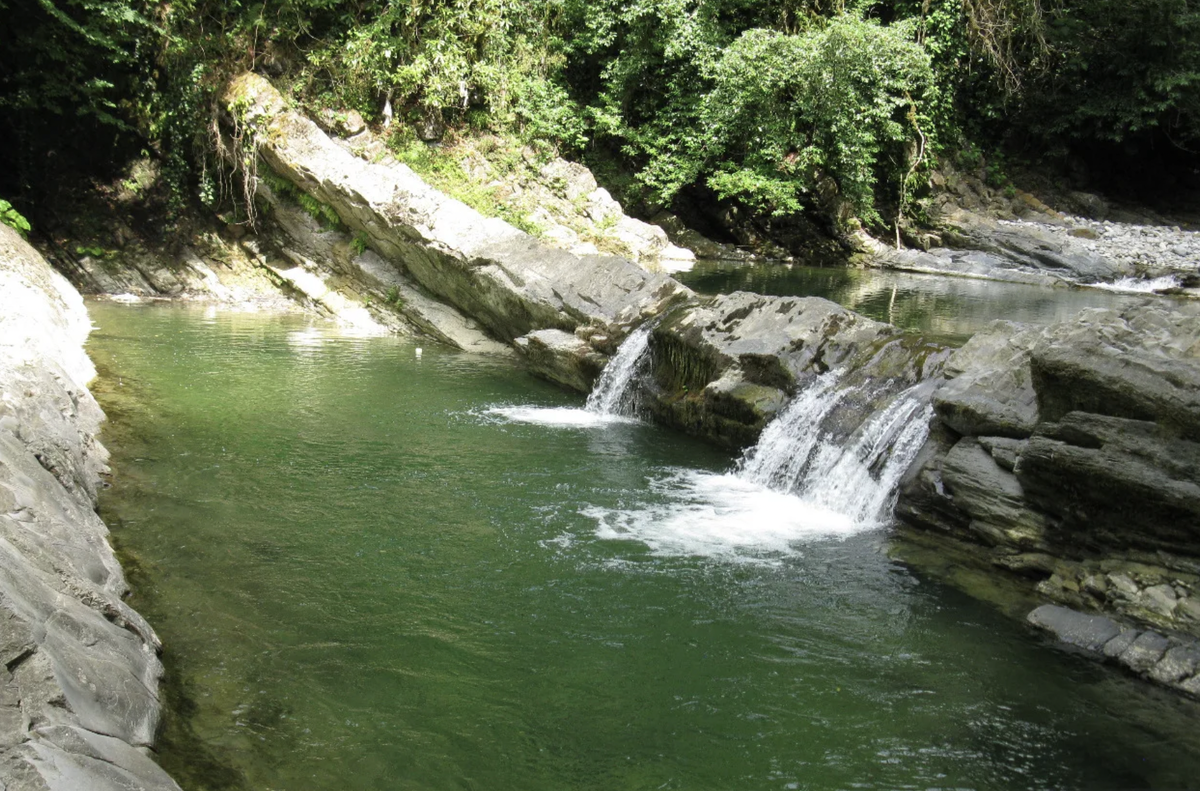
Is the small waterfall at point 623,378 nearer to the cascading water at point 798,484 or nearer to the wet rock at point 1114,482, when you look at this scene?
the cascading water at point 798,484

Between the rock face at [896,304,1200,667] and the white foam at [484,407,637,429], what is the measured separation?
15.2 feet

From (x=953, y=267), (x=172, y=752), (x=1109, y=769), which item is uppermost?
(x=953, y=267)

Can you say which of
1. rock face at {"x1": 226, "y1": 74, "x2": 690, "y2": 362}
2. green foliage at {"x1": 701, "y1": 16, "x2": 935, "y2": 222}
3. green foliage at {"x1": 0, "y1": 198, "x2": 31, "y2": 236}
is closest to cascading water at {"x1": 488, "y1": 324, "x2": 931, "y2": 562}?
rock face at {"x1": 226, "y1": 74, "x2": 690, "y2": 362}

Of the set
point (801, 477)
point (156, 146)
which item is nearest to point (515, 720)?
point (801, 477)

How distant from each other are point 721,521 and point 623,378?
4.52 metres

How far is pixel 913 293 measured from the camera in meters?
19.5

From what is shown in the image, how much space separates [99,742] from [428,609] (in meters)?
2.78

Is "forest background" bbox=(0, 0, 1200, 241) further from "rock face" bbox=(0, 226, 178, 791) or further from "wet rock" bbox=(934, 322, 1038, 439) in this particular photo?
"wet rock" bbox=(934, 322, 1038, 439)

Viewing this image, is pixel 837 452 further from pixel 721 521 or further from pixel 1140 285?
pixel 1140 285

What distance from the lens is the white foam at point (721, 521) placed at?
7.90 metres

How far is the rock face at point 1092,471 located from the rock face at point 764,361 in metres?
1.71

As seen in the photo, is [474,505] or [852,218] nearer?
[474,505]

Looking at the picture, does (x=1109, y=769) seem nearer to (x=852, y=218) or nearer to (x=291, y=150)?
(x=291, y=150)

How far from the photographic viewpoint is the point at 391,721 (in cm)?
517
